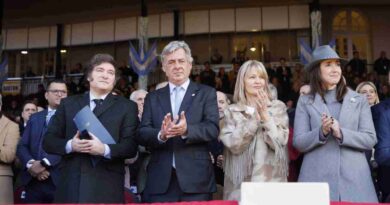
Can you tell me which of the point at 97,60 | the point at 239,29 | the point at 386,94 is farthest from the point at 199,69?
the point at 97,60

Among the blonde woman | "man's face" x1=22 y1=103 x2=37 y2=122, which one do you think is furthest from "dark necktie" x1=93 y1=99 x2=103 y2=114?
"man's face" x1=22 y1=103 x2=37 y2=122

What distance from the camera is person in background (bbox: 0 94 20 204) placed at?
449cm

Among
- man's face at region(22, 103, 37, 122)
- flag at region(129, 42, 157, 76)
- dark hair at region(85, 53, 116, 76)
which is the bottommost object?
man's face at region(22, 103, 37, 122)

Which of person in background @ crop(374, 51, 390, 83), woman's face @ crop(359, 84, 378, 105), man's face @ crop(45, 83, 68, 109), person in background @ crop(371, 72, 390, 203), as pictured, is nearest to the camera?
person in background @ crop(371, 72, 390, 203)

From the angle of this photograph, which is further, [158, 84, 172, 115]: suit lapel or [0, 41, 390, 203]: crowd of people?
[158, 84, 172, 115]: suit lapel

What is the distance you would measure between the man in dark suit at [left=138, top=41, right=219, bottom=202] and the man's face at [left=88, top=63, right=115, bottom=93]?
30 centimetres

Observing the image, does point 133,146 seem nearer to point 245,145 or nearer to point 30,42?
point 245,145

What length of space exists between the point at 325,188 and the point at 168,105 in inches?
71.3

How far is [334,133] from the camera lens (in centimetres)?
338

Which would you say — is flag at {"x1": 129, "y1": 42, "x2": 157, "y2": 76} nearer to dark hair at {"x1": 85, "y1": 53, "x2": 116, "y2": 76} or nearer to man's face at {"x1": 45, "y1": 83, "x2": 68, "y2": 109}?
man's face at {"x1": 45, "y1": 83, "x2": 68, "y2": 109}

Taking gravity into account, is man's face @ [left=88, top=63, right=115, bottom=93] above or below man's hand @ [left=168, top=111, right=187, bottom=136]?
above

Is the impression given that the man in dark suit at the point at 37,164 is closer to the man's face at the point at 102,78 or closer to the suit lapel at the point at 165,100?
the man's face at the point at 102,78

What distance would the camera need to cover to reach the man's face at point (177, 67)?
3.68 metres

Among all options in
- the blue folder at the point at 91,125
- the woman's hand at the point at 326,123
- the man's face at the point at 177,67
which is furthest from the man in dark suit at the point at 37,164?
the woman's hand at the point at 326,123
